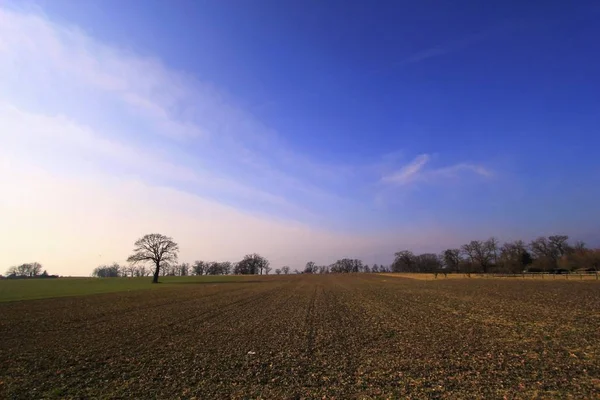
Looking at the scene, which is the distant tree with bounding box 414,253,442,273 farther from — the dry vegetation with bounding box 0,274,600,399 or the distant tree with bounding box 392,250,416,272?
the dry vegetation with bounding box 0,274,600,399

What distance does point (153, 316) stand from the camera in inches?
1030

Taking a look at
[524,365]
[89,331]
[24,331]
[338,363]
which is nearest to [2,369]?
[89,331]

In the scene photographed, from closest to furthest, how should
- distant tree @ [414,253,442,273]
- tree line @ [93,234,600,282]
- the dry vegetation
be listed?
the dry vegetation, tree line @ [93,234,600,282], distant tree @ [414,253,442,273]

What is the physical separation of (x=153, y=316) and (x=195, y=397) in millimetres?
19759

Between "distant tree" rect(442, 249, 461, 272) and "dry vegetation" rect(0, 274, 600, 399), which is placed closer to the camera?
"dry vegetation" rect(0, 274, 600, 399)

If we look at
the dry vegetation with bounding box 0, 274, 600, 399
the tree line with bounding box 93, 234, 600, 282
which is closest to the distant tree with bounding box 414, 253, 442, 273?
the tree line with bounding box 93, 234, 600, 282

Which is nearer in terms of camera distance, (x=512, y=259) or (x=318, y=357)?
(x=318, y=357)

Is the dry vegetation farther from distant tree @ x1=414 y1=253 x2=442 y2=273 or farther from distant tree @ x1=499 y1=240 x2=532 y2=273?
distant tree @ x1=414 y1=253 x2=442 y2=273

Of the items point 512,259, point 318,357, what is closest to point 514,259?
point 512,259

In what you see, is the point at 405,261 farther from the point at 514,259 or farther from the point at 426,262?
the point at 514,259

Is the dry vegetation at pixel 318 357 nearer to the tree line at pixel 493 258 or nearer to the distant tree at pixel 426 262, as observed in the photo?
the tree line at pixel 493 258

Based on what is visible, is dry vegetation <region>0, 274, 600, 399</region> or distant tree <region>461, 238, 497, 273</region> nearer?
dry vegetation <region>0, 274, 600, 399</region>

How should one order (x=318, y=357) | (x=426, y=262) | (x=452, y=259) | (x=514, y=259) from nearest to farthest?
(x=318, y=357)
(x=514, y=259)
(x=452, y=259)
(x=426, y=262)

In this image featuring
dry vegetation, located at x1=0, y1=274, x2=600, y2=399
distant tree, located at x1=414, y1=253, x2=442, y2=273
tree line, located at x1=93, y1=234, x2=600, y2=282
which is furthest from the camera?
distant tree, located at x1=414, y1=253, x2=442, y2=273
